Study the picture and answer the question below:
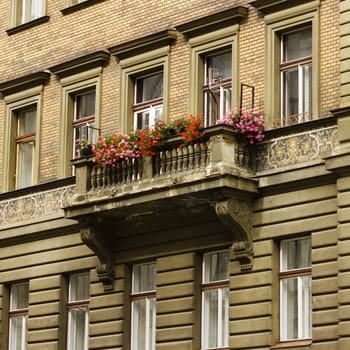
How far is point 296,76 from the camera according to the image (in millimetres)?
30078

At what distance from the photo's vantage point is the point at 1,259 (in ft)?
120

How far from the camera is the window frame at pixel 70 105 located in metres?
34.9

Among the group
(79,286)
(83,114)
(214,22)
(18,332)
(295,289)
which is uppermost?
(214,22)

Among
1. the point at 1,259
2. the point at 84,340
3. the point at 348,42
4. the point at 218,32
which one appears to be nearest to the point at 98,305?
the point at 84,340

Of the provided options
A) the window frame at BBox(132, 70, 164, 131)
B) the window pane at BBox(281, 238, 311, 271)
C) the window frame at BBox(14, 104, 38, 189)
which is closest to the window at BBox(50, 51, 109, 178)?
the window frame at BBox(132, 70, 164, 131)

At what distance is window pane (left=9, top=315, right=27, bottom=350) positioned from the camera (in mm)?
35688

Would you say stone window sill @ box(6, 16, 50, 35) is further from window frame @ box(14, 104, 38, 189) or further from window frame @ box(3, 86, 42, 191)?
window frame @ box(14, 104, 38, 189)

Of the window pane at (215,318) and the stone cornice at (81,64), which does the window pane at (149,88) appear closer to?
the stone cornice at (81,64)

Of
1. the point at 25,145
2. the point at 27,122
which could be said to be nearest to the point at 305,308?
the point at 25,145

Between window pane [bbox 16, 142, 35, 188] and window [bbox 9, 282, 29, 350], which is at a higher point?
window pane [bbox 16, 142, 35, 188]

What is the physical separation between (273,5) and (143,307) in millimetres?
7199

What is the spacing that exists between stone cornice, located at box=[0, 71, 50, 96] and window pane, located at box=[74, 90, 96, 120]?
1174 millimetres

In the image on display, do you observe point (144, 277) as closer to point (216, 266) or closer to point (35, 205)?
point (216, 266)

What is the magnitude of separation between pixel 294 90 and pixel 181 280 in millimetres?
4673
